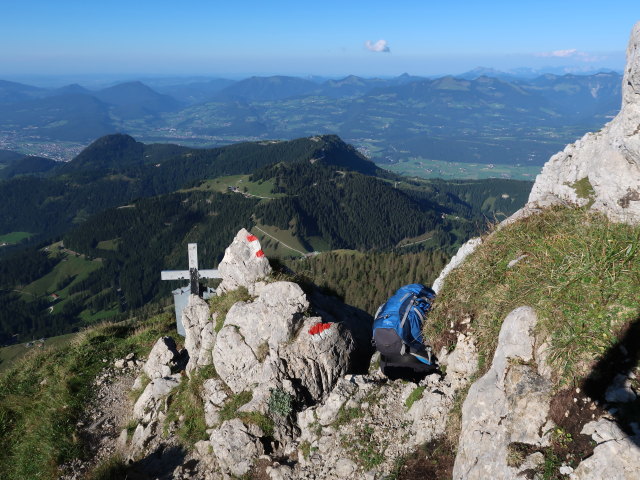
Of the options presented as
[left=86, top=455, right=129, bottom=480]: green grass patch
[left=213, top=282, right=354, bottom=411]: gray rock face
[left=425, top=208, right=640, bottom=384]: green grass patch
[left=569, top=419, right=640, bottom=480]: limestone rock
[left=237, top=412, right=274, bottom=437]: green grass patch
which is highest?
[left=425, top=208, right=640, bottom=384]: green grass patch

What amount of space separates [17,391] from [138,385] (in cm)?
650

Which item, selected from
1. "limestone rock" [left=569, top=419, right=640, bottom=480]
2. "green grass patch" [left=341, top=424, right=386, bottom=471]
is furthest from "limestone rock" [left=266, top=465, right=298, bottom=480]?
"limestone rock" [left=569, top=419, right=640, bottom=480]

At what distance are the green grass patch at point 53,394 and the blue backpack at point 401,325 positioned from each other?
1203 centimetres

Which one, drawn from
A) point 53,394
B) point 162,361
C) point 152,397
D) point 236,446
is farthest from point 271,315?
point 53,394

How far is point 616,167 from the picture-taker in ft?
56.3

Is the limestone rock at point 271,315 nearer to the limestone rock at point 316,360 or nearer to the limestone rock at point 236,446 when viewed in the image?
the limestone rock at point 316,360

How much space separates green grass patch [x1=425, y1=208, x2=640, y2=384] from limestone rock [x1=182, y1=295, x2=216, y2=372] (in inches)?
357

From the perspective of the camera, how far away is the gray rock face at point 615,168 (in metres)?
15.7

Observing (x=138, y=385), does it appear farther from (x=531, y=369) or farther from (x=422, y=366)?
(x=531, y=369)

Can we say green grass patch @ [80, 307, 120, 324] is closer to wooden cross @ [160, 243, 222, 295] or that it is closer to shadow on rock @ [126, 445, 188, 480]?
wooden cross @ [160, 243, 222, 295]

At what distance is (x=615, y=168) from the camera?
56.4ft

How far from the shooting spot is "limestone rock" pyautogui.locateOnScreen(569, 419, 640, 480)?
20.9 ft

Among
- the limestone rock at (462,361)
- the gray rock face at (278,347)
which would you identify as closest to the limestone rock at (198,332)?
the gray rock face at (278,347)

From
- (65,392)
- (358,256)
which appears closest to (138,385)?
(65,392)
